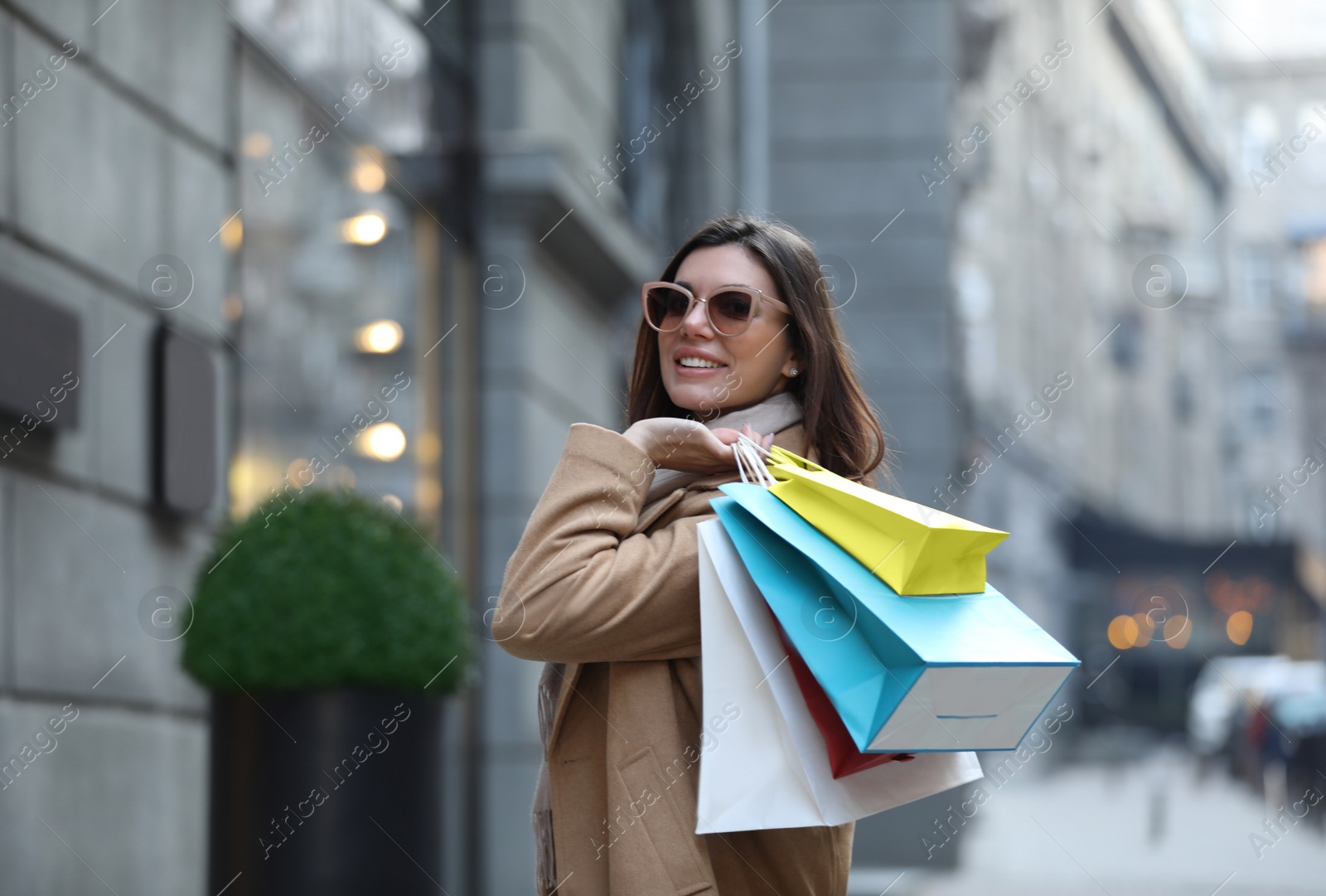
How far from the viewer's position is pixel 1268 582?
43781 millimetres

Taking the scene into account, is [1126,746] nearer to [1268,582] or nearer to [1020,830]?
[1268,582]

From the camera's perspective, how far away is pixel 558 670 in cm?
252

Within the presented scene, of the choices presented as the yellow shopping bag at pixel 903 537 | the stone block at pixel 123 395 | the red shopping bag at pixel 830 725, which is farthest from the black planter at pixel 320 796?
the yellow shopping bag at pixel 903 537

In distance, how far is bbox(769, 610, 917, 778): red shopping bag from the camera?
2160 millimetres

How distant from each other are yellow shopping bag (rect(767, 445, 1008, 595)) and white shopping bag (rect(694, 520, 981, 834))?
16 cm

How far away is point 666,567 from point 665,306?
506mm

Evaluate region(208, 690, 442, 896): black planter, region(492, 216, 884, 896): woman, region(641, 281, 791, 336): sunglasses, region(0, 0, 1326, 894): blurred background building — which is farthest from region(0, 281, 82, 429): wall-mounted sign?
region(641, 281, 791, 336): sunglasses

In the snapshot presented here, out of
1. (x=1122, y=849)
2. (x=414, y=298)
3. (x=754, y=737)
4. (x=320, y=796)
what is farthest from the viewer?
(x=1122, y=849)

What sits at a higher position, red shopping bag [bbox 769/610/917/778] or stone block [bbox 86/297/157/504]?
stone block [bbox 86/297/157/504]

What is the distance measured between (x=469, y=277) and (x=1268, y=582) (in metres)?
39.3

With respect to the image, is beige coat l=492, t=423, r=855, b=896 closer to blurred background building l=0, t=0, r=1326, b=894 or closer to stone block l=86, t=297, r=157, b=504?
blurred background building l=0, t=0, r=1326, b=894

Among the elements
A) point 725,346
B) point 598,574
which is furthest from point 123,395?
point 598,574

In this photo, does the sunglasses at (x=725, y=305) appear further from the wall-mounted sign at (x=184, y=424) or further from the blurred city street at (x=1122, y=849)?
the blurred city street at (x=1122, y=849)

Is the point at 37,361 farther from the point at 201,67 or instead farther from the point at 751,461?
the point at 751,461
